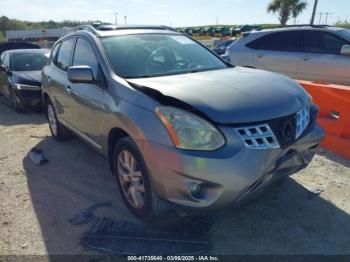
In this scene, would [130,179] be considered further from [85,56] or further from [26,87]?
[26,87]

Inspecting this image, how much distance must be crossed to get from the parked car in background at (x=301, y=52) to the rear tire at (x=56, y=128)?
470 centimetres

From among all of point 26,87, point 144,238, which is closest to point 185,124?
point 144,238

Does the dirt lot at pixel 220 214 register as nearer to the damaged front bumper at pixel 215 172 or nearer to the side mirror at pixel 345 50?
the damaged front bumper at pixel 215 172

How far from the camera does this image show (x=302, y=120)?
290cm

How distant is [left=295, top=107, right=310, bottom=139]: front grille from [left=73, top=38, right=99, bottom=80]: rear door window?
6.68 ft

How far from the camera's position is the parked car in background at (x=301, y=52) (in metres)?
6.72

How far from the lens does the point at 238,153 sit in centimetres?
240

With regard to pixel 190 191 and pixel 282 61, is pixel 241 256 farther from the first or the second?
pixel 282 61

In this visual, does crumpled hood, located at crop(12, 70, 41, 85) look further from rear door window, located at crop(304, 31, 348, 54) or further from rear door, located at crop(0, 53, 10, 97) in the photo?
rear door window, located at crop(304, 31, 348, 54)

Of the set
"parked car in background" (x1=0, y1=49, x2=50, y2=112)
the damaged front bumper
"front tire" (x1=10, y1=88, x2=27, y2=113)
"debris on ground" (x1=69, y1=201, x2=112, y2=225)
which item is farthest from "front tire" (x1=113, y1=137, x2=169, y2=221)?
"front tire" (x1=10, y1=88, x2=27, y2=113)

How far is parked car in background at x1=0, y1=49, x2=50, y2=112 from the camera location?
762 cm

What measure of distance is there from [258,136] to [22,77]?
6.92 meters

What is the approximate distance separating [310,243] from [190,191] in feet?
3.79

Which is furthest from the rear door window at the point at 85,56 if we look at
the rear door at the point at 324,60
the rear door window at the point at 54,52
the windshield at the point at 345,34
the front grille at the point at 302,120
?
the windshield at the point at 345,34
